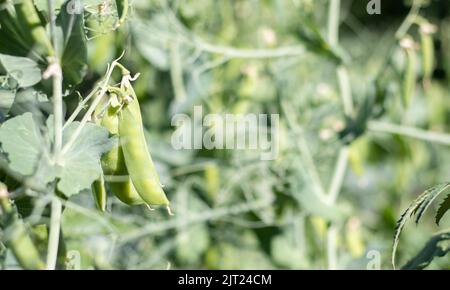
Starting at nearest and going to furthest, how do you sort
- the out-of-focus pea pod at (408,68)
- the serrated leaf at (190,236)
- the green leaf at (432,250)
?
the green leaf at (432,250) < the out-of-focus pea pod at (408,68) < the serrated leaf at (190,236)

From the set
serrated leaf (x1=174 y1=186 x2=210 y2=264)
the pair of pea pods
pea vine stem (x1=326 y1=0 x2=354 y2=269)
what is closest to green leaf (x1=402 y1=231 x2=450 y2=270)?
the pair of pea pods

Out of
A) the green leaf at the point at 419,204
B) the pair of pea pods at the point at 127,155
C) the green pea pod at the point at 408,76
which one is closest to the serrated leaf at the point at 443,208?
the green leaf at the point at 419,204

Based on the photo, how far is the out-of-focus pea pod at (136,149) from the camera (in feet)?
1.92

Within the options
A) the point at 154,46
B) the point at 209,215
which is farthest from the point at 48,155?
the point at 154,46

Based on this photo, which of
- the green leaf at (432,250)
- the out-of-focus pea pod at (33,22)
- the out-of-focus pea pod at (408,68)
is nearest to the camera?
the out-of-focus pea pod at (33,22)

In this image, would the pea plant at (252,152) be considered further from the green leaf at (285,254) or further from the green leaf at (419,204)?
the green leaf at (419,204)

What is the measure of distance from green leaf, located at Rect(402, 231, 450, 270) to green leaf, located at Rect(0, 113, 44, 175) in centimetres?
33

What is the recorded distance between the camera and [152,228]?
48.8 inches

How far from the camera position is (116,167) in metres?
0.62

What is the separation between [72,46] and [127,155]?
9 centimetres

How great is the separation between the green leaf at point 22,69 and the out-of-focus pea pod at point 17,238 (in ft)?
0.26

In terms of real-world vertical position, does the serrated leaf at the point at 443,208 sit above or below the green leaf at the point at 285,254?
above

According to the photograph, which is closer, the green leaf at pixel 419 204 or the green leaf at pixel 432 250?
the green leaf at pixel 419 204
